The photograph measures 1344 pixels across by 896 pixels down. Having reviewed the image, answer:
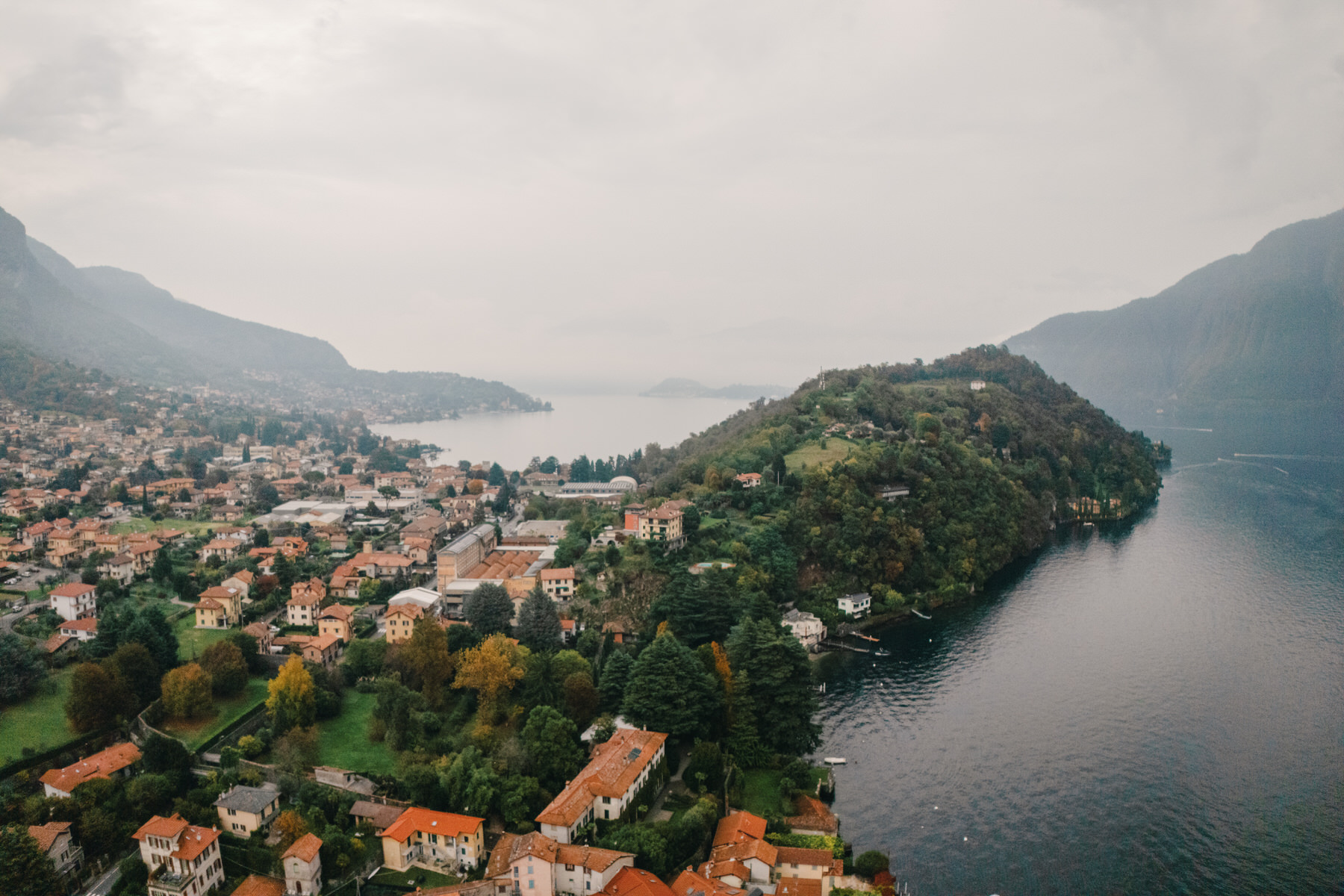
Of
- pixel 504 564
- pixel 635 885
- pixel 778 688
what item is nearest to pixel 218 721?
pixel 635 885

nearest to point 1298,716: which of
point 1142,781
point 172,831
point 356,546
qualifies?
point 1142,781

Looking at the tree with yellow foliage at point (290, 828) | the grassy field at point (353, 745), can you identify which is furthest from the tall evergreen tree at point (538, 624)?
the tree with yellow foliage at point (290, 828)

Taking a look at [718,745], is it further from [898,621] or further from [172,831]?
[898,621]

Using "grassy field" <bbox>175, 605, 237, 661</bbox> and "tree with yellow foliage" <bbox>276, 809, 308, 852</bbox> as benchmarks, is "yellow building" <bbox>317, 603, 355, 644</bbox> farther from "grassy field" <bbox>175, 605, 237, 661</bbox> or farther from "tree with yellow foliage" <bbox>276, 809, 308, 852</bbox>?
"tree with yellow foliage" <bbox>276, 809, 308, 852</bbox>

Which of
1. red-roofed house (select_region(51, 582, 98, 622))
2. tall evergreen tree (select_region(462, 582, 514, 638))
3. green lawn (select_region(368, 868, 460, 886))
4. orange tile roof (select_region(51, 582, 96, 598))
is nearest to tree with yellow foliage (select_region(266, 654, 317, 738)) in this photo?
tall evergreen tree (select_region(462, 582, 514, 638))

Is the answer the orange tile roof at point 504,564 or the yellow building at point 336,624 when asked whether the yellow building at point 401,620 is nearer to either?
the yellow building at point 336,624

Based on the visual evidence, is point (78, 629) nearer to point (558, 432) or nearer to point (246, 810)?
point (246, 810)
